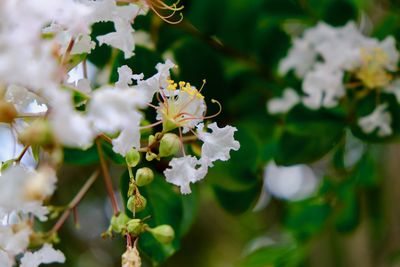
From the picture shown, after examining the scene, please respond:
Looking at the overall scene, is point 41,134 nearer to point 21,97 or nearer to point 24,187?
point 24,187

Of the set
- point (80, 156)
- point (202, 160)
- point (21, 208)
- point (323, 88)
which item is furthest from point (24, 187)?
point (323, 88)

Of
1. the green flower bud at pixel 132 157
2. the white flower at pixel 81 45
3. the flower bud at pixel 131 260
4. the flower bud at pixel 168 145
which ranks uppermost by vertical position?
the white flower at pixel 81 45

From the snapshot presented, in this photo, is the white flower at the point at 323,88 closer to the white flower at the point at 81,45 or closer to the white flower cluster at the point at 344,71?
the white flower cluster at the point at 344,71

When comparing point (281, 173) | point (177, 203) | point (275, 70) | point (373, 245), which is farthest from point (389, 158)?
point (177, 203)

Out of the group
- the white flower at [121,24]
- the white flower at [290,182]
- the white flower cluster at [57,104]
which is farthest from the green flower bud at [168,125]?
the white flower at [290,182]

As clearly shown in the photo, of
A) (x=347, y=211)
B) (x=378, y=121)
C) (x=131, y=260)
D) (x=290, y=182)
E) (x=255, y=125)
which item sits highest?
(x=131, y=260)

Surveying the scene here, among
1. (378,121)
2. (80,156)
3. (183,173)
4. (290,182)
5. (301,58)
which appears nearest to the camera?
(183,173)

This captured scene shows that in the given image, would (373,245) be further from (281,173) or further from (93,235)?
(93,235)

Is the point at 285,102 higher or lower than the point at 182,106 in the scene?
lower
